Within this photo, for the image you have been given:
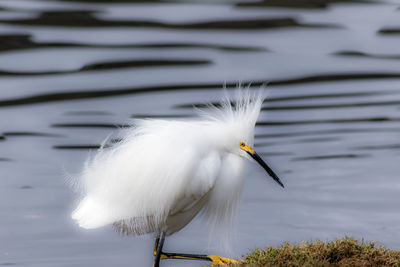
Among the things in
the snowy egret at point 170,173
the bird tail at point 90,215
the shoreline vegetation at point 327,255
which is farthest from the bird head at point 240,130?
the bird tail at point 90,215

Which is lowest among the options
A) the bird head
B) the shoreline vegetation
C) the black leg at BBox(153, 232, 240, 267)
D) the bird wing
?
the black leg at BBox(153, 232, 240, 267)

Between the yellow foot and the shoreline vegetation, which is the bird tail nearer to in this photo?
the yellow foot

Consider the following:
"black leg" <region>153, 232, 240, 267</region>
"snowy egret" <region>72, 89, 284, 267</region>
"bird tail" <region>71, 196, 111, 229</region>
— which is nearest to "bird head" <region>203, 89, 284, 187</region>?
"snowy egret" <region>72, 89, 284, 267</region>

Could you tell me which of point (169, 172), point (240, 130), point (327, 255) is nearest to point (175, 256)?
point (169, 172)

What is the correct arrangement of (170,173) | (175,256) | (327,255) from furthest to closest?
1. (175,256)
2. (170,173)
3. (327,255)

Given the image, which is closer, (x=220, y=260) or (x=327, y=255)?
(x=327, y=255)

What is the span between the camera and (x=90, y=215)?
5855 mm

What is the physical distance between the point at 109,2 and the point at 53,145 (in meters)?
6.56

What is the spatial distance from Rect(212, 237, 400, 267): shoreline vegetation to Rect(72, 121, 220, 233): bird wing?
2.06 ft

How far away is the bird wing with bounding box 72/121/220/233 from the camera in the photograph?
5.60 m

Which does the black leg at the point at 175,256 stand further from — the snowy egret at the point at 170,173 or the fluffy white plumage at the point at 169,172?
the fluffy white plumage at the point at 169,172

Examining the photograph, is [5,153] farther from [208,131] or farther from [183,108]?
[208,131]

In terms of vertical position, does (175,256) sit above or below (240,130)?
below

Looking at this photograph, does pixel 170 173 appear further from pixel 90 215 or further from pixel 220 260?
pixel 220 260
